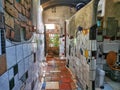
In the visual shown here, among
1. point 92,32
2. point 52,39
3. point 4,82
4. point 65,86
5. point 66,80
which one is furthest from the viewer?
point 52,39

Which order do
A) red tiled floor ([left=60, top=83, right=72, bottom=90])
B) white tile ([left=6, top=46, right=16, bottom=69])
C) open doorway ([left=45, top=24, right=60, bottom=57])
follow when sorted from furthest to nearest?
open doorway ([left=45, top=24, right=60, bottom=57])
red tiled floor ([left=60, top=83, right=72, bottom=90])
white tile ([left=6, top=46, right=16, bottom=69])

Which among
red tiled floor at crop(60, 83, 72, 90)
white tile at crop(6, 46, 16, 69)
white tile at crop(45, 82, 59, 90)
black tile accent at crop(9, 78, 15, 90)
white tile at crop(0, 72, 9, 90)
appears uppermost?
white tile at crop(6, 46, 16, 69)

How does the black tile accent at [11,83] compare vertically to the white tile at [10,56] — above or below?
below

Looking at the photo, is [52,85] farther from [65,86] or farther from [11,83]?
[11,83]

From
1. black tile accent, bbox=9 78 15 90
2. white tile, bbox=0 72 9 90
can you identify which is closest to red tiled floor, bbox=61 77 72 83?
black tile accent, bbox=9 78 15 90

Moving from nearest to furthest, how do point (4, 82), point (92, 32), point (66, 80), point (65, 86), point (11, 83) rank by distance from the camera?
point (4, 82) → point (11, 83) → point (92, 32) → point (65, 86) → point (66, 80)

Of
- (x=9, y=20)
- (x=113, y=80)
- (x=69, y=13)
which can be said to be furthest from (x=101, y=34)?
(x=69, y=13)

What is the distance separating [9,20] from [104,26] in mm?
3891

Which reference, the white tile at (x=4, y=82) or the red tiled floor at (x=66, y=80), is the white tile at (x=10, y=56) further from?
the red tiled floor at (x=66, y=80)

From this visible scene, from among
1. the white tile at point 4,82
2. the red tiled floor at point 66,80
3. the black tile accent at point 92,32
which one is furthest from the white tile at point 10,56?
the red tiled floor at point 66,80

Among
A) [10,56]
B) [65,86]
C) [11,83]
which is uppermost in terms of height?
[10,56]

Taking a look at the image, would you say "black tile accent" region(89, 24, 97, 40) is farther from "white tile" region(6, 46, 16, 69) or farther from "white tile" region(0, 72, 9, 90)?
"white tile" region(0, 72, 9, 90)

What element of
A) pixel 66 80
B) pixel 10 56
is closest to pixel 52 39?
pixel 66 80

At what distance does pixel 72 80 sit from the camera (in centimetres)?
422
